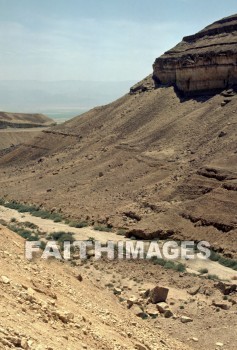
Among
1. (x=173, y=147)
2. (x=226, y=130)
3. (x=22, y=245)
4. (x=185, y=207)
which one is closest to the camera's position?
(x=22, y=245)

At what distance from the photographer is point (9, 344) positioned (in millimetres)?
7184

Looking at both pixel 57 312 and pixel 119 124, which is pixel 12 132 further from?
pixel 57 312

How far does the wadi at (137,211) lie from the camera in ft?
34.9

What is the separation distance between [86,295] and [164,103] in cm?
3723

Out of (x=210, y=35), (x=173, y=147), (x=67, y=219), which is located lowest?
(x=67, y=219)

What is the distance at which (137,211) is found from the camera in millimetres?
29828

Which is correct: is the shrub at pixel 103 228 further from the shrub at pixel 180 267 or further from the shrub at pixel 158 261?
the shrub at pixel 180 267

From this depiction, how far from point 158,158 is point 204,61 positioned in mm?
11623

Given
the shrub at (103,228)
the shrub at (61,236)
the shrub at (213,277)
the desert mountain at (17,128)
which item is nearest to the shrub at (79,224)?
the shrub at (103,228)

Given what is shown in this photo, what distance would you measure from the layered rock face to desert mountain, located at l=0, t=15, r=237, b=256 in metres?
0.10

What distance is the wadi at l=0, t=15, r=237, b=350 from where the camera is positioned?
10641mm

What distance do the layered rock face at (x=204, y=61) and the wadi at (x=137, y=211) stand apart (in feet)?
0.40

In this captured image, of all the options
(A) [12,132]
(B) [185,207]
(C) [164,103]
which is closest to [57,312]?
(B) [185,207]

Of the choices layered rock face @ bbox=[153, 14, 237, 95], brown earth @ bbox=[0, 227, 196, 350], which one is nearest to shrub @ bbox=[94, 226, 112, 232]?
brown earth @ bbox=[0, 227, 196, 350]
